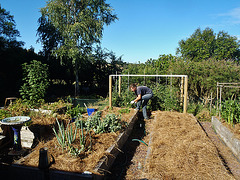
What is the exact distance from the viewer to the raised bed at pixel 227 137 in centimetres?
359

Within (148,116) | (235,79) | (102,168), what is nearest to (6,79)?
(148,116)

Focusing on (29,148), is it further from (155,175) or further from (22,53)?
(22,53)

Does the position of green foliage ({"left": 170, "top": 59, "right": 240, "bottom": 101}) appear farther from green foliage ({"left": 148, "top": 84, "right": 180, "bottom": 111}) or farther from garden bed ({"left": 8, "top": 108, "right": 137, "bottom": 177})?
garden bed ({"left": 8, "top": 108, "right": 137, "bottom": 177})

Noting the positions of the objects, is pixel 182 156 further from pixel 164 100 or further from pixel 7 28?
pixel 7 28

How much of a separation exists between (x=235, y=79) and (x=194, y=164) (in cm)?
588

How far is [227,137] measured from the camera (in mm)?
4145

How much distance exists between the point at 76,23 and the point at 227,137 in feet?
33.4

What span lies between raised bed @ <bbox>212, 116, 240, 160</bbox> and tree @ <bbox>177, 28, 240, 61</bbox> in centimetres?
2496

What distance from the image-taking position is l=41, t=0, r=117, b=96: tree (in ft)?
35.4

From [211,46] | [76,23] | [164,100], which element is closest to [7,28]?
[76,23]

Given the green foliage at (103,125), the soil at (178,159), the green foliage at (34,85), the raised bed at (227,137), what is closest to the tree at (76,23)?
the green foliage at (34,85)

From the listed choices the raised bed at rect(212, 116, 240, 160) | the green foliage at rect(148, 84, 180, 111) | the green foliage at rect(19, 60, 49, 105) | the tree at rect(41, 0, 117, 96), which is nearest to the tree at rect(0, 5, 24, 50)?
the tree at rect(41, 0, 117, 96)

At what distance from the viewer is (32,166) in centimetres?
228

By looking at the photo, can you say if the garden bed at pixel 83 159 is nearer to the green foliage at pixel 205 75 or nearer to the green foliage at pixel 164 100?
the green foliage at pixel 164 100
